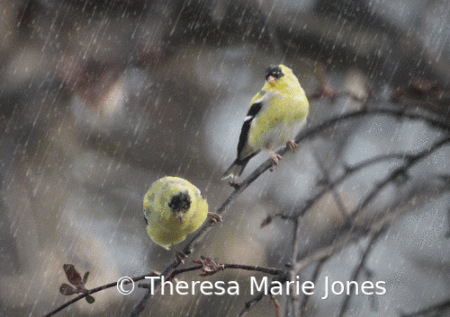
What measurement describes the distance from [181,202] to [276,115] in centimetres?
52

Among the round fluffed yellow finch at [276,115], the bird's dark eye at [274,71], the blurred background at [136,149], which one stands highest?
the bird's dark eye at [274,71]

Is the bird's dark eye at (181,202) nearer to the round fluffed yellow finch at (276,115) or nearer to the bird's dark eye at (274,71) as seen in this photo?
the round fluffed yellow finch at (276,115)

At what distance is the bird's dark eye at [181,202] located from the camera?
4.60ft

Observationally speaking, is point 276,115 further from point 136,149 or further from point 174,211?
point 136,149

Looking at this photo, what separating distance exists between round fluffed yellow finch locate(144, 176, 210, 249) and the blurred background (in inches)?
59.0

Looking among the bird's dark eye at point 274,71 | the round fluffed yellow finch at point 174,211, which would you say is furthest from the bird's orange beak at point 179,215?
the bird's dark eye at point 274,71

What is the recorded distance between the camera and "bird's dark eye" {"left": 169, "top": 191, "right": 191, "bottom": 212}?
140 cm

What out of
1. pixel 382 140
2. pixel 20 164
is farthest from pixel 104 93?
pixel 382 140

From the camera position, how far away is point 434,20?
2.51 m

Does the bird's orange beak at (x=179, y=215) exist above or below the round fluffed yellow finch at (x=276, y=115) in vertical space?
below

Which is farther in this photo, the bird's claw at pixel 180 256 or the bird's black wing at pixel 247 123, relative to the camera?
the bird's black wing at pixel 247 123

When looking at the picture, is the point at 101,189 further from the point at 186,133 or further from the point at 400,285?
the point at 400,285

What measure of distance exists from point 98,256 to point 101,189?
606 mm

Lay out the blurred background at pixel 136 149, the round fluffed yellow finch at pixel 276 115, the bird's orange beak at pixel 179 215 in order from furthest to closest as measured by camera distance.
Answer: the blurred background at pixel 136 149 → the round fluffed yellow finch at pixel 276 115 → the bird's orange beak at pixel 179 215
